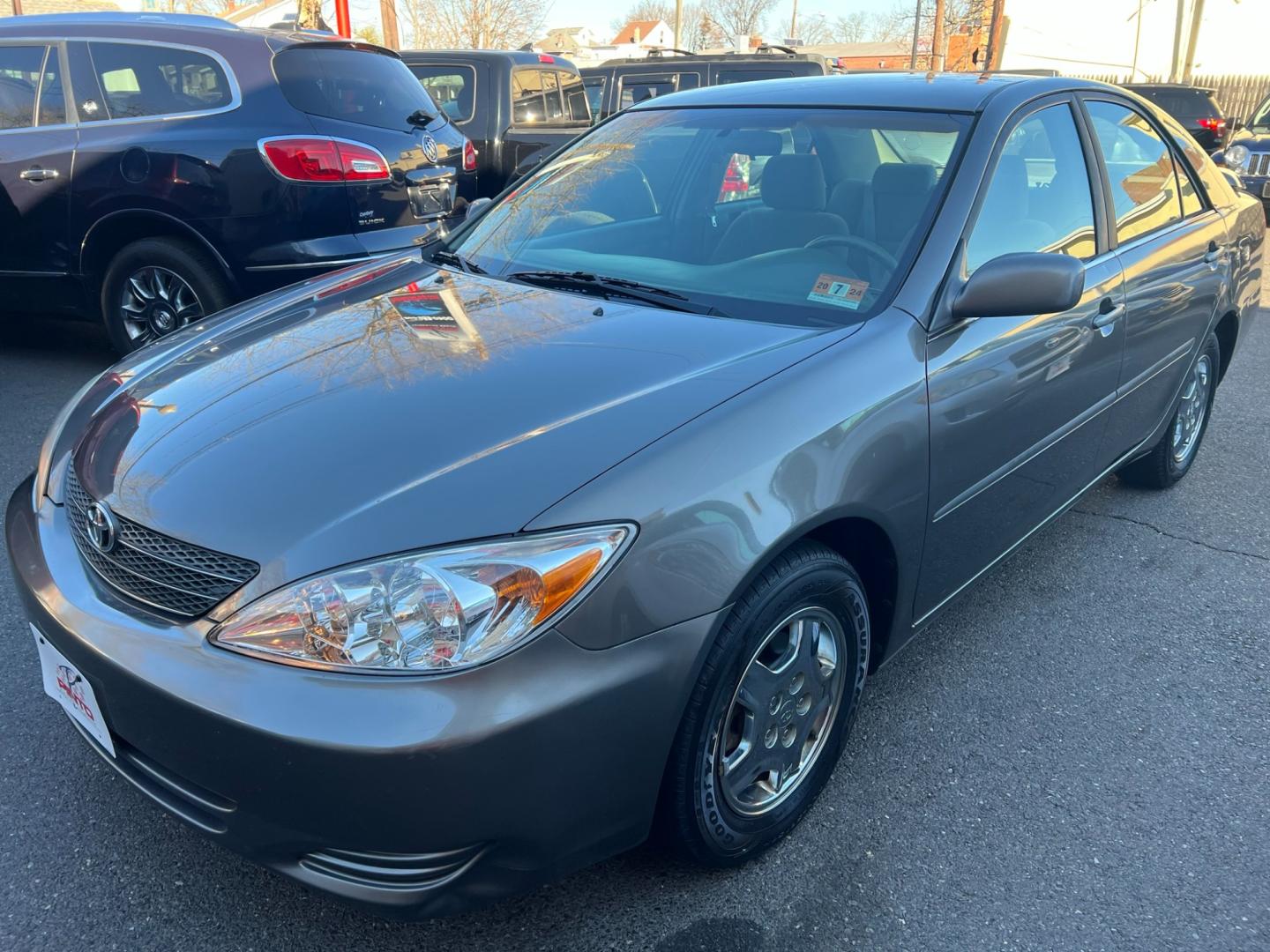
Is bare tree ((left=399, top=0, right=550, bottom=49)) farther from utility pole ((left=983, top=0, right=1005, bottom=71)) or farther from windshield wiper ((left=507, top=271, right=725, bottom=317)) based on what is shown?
windshield wiper ((left=507, top=271, right=725, bottom=317))

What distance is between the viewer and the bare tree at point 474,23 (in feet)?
75.8

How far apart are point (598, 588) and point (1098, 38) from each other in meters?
34.6

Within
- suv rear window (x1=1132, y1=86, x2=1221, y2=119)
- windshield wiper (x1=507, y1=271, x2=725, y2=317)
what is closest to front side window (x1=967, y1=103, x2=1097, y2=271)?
windshield wiper (x1=507, y1=271, x2=725, y2=317)

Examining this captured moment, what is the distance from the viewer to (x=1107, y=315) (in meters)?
2.99

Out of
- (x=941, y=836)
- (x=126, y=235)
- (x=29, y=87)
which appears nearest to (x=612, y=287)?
(x=941, y=836)

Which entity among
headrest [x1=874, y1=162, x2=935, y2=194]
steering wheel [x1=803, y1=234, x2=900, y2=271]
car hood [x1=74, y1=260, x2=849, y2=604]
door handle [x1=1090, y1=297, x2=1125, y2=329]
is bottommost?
door handle [x1=1090, y1=297, x2=1125, y2=329]

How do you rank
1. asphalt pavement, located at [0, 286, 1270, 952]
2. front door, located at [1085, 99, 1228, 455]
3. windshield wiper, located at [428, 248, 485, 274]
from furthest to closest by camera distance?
front door, located at [1085, 99, 1228, 455] < windshield wiper, located at [428, 248, 485, 274] < asphalt pavement, located at [0, 286, 1270, 952]

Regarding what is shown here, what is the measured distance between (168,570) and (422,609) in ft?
1.72

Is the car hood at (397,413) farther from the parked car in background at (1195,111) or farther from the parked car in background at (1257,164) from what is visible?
the parked car in background at (1195,111)

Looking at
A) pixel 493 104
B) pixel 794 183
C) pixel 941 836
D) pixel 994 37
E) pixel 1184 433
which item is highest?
pixel 994 37

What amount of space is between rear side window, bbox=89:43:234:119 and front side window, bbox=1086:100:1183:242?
12.9 ft

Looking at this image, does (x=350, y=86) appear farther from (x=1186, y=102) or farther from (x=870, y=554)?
(x=1186, y=102)

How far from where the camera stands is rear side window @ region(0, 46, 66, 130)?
5.13 metres

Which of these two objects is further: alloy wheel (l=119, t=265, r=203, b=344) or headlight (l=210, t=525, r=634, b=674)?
alloy wheel (l=119, t=265, r=203, b=344)
